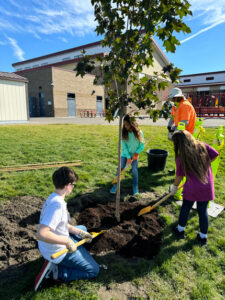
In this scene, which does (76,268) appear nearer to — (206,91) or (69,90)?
(69,90)

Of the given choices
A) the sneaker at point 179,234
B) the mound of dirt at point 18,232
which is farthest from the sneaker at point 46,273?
the sneaker at point 179,234

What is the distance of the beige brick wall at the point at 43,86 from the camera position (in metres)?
25.1

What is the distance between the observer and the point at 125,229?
9.92 feet

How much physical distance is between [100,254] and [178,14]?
9.72ft

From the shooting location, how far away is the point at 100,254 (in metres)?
2.60

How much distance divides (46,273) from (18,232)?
3.39 feet

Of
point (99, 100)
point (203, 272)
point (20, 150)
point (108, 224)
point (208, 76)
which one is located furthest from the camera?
point (208, 76)

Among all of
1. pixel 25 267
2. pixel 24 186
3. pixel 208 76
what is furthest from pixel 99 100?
pixel 25 267

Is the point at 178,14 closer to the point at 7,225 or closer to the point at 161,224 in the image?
the point at 161,224

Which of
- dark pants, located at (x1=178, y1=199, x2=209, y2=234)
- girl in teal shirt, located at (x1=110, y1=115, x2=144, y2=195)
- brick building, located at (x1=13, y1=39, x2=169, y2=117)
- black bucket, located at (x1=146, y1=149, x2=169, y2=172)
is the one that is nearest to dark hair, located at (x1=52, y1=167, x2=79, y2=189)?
dark pants, located at (x1=178, y1=199, x2=209, y2=234)

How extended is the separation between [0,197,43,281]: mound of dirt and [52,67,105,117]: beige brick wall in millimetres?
22897

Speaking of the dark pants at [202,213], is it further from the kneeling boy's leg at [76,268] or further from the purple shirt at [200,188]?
the kneeling boy's leg at [76,268]

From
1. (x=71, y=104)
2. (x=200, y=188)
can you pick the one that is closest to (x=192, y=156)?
(x=200, y=188)

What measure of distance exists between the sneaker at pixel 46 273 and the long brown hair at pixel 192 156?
6.27 feet
